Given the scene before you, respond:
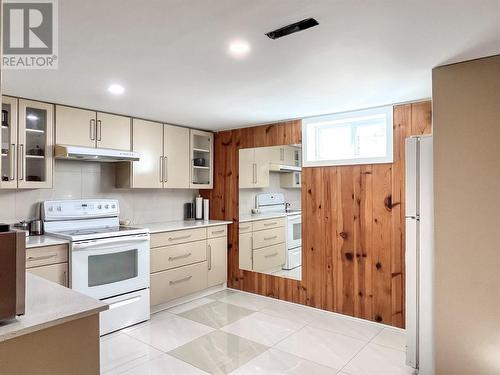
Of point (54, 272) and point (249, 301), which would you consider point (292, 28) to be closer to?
point (54, 272)

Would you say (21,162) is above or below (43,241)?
above

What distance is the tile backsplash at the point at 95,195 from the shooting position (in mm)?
3131

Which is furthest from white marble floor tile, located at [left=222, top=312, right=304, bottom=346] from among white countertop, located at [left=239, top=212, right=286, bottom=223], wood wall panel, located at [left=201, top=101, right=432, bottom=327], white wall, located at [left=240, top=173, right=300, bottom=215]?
white wall, located at [left=240, top=173, right=300, bottom=215]

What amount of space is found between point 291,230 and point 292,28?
257 cm

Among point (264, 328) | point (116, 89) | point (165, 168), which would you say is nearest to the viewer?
point (116, 89)

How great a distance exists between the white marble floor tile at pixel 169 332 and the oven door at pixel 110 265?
39 centimetres

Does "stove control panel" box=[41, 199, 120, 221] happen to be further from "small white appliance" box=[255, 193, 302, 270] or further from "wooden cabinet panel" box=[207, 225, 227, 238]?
"small white appliance" box=[255, 193, 302, 270]

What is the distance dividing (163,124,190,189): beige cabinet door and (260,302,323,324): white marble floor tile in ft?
5.98

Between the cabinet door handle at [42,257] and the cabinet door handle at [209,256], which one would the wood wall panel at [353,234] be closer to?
the cabinet door handle at [209,256]

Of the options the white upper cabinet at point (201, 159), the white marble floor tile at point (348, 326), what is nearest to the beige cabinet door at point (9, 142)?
the white upper cabinet at point (201, 159)

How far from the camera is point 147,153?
3.84 metres

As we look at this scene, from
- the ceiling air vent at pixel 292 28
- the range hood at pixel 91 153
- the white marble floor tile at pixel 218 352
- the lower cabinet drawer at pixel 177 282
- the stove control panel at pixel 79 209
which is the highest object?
the ceiling air vent at pixel 292 28

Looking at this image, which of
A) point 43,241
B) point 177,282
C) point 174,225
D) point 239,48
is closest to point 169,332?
point 177,282

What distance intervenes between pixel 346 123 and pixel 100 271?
2842 mm
